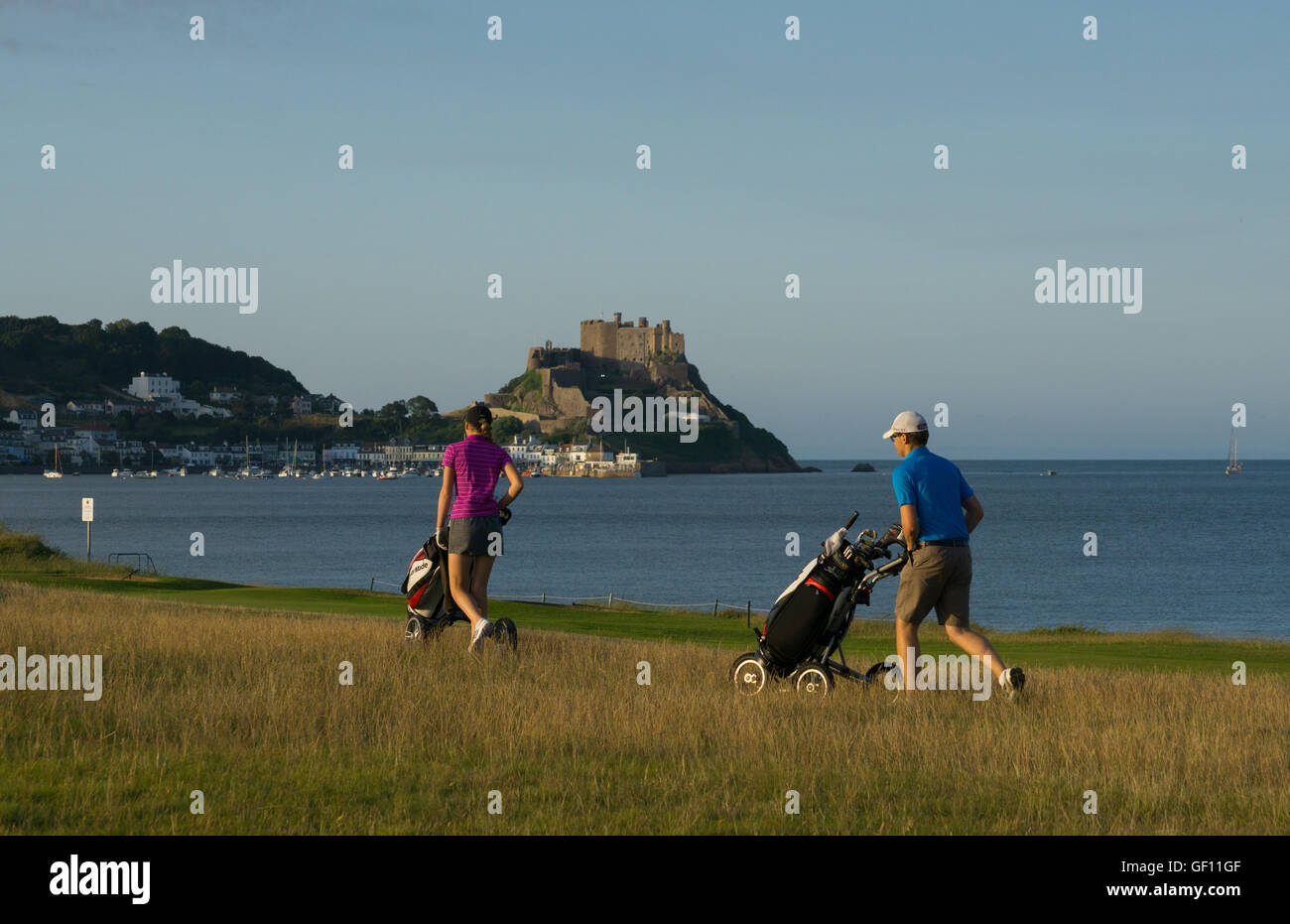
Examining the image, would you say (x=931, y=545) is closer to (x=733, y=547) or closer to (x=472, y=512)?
(x=472, y=512)

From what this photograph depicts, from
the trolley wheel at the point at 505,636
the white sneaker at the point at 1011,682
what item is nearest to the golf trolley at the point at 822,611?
the white sneaker at the point at 1011,682

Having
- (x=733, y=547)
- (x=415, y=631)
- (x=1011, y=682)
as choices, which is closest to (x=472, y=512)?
(x=415, y=631)

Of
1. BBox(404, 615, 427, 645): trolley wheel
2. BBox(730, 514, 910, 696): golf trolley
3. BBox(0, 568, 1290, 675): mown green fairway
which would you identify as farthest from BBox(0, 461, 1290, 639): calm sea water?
BBox(730, 514, 910, 696): golf trolley

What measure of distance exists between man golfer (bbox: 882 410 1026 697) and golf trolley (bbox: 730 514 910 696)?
236 millimetres

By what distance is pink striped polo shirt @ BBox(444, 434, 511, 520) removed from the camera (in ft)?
36.9

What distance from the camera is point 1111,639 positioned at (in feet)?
82.9

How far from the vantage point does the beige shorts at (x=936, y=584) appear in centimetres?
936

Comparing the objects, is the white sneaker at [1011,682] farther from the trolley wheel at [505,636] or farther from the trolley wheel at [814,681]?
the trolley wheel at [505,636]

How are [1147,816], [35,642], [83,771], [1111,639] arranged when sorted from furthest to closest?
[1111,639]
[35,642]
[83,771]
[1147,816]

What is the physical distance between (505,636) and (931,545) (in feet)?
13.5

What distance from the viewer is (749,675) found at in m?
10.2
